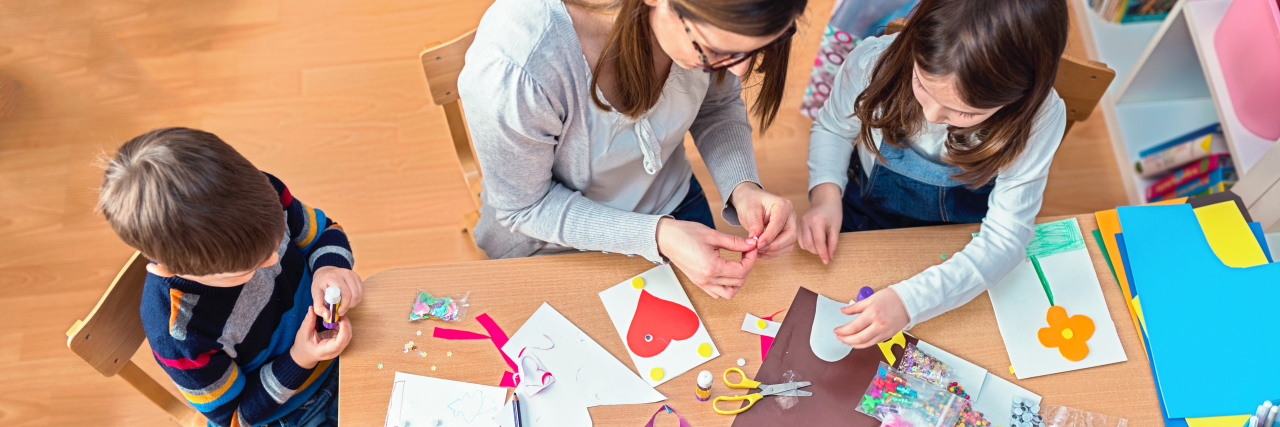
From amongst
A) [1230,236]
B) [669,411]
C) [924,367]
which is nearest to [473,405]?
[669,411]

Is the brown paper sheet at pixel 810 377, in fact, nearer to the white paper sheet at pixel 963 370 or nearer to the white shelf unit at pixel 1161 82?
the white paper sheet at pixel 963 370

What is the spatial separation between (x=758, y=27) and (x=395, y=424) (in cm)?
67

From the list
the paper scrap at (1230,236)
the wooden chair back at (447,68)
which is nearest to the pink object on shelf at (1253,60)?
the paper scrap at (1230,236)


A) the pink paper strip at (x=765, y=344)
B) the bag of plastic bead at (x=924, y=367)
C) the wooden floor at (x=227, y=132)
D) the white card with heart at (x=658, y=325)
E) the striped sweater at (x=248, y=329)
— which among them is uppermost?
the bag of plastic bead at (x=924, y=367)

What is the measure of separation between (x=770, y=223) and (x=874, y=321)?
199 millimetres

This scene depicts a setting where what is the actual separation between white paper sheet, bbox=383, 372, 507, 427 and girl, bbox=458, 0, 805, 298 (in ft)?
0.82

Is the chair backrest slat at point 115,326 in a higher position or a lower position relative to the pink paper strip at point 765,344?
lower

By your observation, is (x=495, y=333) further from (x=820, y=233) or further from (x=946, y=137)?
(x=946, y=137)

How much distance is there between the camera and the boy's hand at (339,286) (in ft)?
3.25

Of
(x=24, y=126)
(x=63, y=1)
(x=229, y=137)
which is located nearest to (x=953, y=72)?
(x=229, y=137)

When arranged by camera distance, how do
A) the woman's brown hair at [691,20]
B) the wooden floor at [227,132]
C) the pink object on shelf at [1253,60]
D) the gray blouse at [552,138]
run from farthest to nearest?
the wooden floor at [227,132], the pink object on shelf at [1253,60], the gray blouse at [552,138], the woman's brown hair at [691,20]

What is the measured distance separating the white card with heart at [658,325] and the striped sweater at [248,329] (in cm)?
47

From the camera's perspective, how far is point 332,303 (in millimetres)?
947

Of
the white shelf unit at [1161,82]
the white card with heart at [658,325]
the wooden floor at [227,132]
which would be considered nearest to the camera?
the white card with heart at [658,325]
